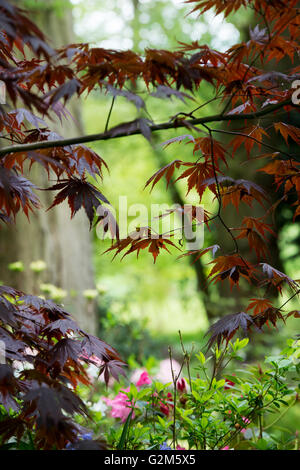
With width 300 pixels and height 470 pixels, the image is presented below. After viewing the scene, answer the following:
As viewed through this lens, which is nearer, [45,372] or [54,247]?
[45,372]

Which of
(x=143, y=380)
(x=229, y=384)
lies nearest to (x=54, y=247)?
(x=143, y=380)

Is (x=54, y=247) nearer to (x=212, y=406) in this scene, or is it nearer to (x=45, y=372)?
(x=212, y=406)

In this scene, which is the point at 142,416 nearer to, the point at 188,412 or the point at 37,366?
the point at 188,412

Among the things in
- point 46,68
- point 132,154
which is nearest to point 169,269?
point 132,154

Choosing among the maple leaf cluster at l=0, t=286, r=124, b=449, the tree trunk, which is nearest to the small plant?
the maple leaf cluster at l=0, t=286, r=124, b=449

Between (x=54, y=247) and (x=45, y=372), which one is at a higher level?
(x=54, y=247)

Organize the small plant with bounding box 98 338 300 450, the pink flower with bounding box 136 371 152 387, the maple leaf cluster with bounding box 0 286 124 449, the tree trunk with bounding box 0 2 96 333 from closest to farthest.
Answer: the maple leaf cluster with bounding box 0 286 124 449
the small plant with bounding box 98 338 300 450
the pink flower with bounding box 136 371 152 387
the tree trunk with bounding box 0 2 96 333

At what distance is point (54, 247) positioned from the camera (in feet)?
14.6

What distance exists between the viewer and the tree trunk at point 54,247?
13.7 feet

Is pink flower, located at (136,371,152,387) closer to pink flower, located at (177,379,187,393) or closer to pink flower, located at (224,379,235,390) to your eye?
pink flower, located at (177,379,187,393)

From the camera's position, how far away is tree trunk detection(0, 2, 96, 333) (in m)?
4.18

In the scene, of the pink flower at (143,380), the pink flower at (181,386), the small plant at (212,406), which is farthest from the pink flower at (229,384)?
the pink flower at (143,380)

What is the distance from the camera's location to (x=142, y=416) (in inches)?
63.9
